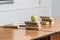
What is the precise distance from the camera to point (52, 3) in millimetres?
6191

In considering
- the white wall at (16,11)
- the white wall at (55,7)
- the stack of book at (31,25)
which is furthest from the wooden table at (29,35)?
the white wall at (55,7)

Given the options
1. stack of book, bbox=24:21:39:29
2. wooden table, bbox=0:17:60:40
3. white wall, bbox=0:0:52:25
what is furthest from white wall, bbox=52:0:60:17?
wooden table, bbox=0:17:60:40

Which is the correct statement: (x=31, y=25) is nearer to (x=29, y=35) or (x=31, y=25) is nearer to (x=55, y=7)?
(x=29, y=35)

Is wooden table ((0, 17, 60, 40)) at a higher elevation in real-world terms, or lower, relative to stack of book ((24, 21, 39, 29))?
lower

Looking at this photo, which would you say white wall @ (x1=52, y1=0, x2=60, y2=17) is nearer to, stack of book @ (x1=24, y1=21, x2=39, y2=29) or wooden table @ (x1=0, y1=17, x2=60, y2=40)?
stack of book @ (x1=24, y1=21, x2=39, y2=29)

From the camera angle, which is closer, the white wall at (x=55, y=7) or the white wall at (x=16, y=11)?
the white wall at (x=16, y=11)

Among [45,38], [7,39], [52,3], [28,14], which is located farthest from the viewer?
[52,3]

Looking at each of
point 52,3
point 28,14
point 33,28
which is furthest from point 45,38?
point 52,3

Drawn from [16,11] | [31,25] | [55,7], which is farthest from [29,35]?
[55,7]

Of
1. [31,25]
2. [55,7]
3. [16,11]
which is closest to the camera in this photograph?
[31,25]

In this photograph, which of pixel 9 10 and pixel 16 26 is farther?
pixel 9 10

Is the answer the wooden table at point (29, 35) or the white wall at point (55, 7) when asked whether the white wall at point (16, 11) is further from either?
the wooden table at point (29, 35)

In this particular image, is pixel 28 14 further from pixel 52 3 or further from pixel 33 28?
pixel 33 28

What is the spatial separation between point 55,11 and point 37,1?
39.5 inches
